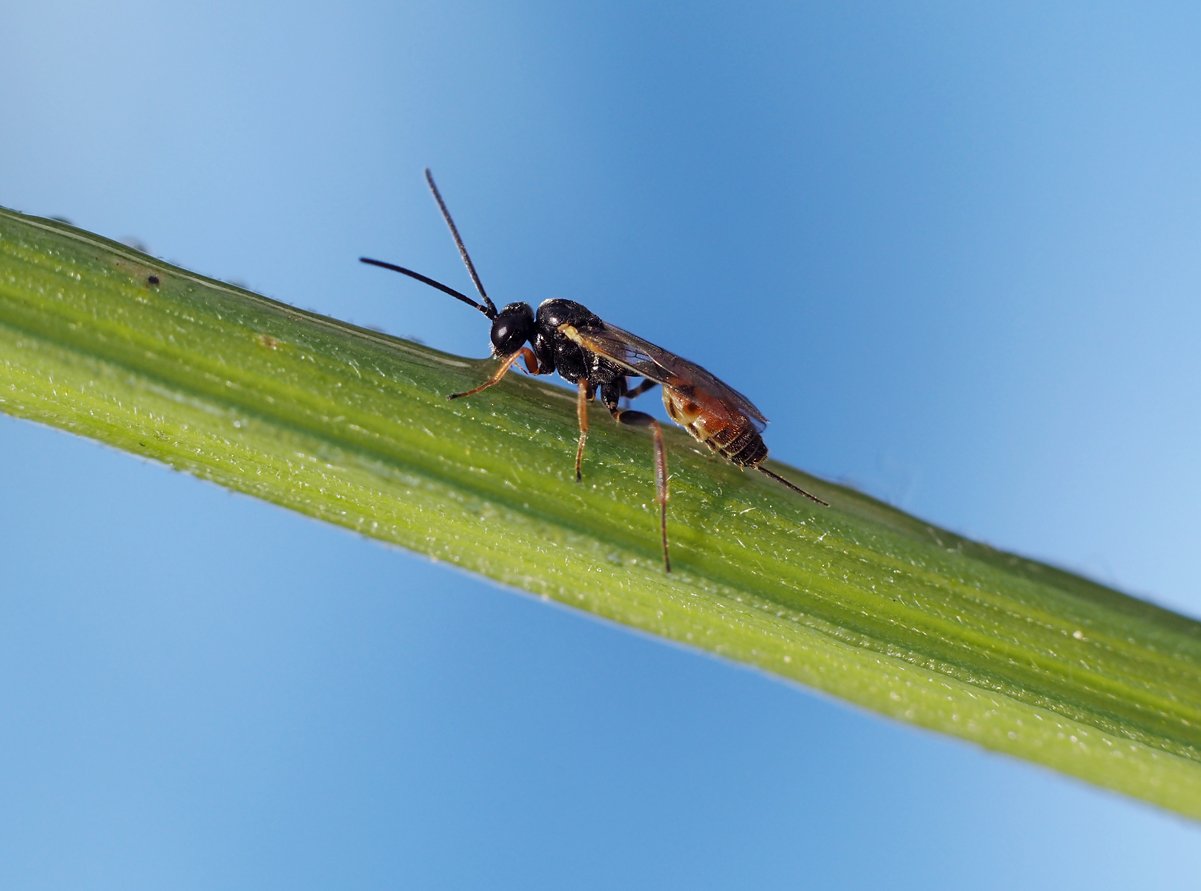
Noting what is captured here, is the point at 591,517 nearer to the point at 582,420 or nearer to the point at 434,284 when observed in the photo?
the point at 582,420

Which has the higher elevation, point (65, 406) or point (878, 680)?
point (878, 680)

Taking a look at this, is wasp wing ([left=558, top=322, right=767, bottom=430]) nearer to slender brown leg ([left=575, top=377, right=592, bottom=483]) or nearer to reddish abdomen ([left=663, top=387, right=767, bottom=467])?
reddish abdomen ([left=663, top=387, right=767, bottom=467])

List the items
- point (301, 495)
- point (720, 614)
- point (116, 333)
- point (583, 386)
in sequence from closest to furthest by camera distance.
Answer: point (116, 333) < point (301, 495) < point (720, 614) < point (583, 386)

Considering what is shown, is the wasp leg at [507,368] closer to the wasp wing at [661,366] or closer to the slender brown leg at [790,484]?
the wasp wing at [661,366]

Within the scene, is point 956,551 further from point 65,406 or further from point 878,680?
point 65,406

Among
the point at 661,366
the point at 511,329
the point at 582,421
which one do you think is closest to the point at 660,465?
the point at 582,421

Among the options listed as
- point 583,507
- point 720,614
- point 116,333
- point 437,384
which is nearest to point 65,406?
point 116,333
